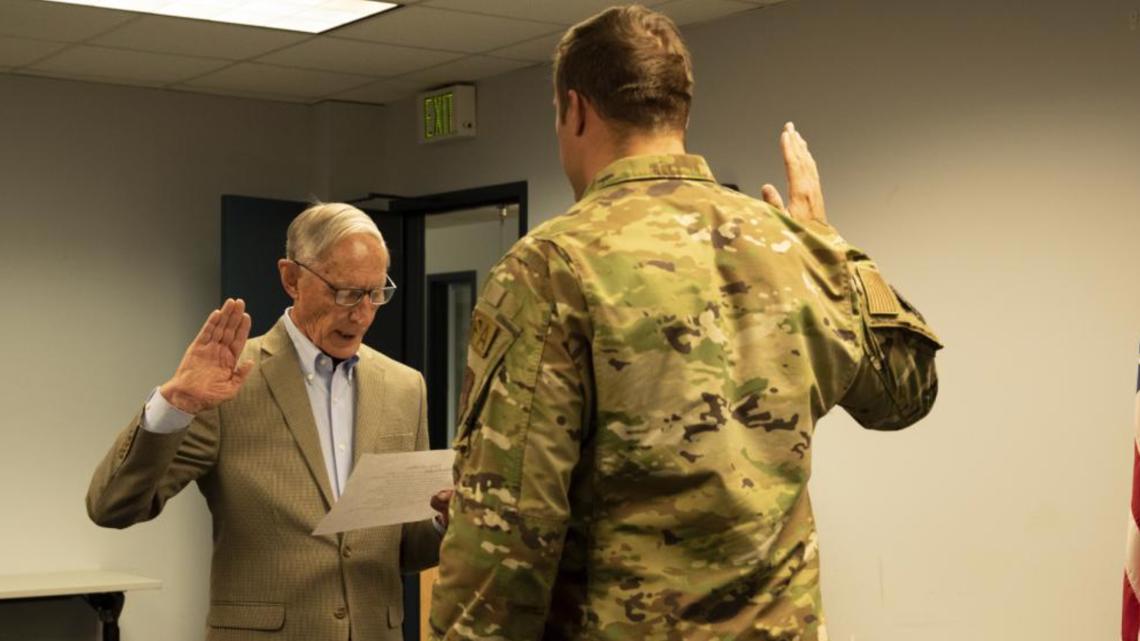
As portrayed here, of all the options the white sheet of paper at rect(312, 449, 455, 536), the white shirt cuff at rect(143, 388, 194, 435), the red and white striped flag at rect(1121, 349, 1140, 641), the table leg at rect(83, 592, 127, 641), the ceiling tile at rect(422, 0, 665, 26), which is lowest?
the table leg at rect(83, 592, 127, 641)

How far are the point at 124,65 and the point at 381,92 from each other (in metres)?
1.13

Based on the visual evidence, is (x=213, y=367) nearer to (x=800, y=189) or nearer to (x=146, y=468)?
(x=146, y=468)

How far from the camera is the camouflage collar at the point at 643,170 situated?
5.72 ft

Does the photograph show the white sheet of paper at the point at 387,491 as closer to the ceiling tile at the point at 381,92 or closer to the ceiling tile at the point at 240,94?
the ceiling tile at the point at 381,92

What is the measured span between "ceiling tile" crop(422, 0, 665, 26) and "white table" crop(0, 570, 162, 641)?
256 centimetres

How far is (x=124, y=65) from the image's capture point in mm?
6234

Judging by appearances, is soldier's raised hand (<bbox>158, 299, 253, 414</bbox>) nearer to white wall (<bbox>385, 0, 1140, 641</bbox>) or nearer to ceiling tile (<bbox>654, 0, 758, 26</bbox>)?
white wall (<bbox>385, 0, 1140, 641</bbox>)

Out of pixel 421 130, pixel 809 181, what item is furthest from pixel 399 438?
pixel 421 130

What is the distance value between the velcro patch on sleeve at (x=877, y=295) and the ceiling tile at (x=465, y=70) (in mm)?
4293

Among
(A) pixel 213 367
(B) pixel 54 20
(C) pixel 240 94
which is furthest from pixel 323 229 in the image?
(C) pixel 240 94

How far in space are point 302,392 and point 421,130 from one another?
13.6 feet

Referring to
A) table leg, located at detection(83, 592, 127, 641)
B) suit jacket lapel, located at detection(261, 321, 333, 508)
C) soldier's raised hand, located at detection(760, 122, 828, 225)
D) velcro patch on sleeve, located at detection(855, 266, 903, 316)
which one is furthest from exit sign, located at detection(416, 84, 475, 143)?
velcro patch on sleeve, located at detection(855, 266, 903, 316)

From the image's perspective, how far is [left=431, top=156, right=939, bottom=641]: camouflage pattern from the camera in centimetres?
163

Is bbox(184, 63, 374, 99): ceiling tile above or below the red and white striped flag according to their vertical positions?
above
